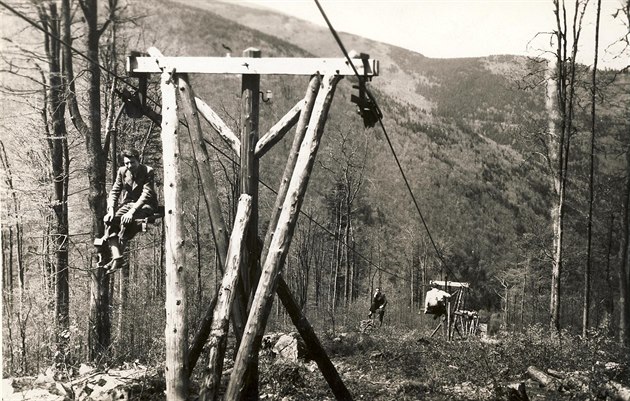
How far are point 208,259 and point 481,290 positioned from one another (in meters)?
30.3

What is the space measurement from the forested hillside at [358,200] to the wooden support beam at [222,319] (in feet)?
6.79

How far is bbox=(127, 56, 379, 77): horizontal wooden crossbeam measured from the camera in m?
5.30

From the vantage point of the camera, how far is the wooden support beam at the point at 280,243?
4680 mm

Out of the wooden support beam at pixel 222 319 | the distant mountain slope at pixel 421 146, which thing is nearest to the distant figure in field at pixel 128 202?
the wooden support beam at pixel 222 319

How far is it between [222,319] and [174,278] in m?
0.56

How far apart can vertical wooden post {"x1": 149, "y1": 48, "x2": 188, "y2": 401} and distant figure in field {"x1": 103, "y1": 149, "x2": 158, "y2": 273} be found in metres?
1.46

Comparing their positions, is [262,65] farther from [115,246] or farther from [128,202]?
[115,246]

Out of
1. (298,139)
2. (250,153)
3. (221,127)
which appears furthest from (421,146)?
(298,139)

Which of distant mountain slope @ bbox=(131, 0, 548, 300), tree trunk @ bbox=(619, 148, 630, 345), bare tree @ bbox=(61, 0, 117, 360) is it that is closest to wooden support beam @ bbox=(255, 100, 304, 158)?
bare tree @ bbox=(61, 0, 117, 360)

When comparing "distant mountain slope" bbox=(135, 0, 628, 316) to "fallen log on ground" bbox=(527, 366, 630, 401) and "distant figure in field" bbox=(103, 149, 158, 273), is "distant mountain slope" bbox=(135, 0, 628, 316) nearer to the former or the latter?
"fallen log on ground" bbox=(527, 366, 630, 401)

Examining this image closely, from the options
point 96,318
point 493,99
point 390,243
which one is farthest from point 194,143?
point 493,99

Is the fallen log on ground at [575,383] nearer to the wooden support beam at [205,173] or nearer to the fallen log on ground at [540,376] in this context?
the fallen log on ground at [540,376]

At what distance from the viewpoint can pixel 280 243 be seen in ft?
16.4

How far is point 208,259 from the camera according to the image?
131ft
